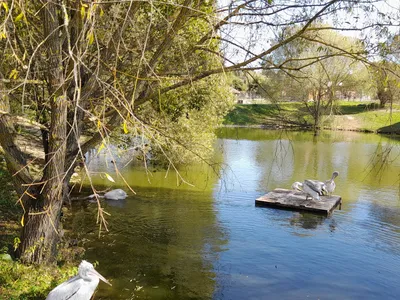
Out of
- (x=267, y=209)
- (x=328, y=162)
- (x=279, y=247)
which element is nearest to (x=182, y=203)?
(x=267, y=209)

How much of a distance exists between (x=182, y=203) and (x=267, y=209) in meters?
2.67

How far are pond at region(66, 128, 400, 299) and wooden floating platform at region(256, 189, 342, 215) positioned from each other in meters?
0.27

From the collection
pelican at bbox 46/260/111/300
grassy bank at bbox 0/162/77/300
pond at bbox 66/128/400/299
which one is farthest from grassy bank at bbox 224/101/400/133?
pelican at bbox 46/260/111/300

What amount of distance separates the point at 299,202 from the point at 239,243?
12.7 feet

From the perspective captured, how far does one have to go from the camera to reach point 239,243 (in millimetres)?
9750

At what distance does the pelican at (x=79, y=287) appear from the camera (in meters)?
5.17

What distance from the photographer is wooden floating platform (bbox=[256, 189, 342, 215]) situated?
12359mm

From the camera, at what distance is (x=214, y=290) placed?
7312mm

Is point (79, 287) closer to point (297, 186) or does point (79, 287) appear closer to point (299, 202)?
point (299, 202)

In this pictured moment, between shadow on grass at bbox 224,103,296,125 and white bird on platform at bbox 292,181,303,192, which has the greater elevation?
shadow on grass at bbox 224,103,296,125

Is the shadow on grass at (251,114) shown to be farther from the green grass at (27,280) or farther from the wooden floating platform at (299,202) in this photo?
the green grass at (27,280)

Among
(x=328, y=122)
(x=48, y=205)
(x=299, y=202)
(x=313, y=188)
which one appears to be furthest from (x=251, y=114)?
(x=48, y=205)

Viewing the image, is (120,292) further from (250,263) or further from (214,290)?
(250,263)

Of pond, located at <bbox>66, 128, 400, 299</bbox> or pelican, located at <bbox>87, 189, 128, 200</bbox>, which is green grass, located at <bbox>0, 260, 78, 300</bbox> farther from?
pelican, located at <bbox>87, 189, 128, 200</bbox>
